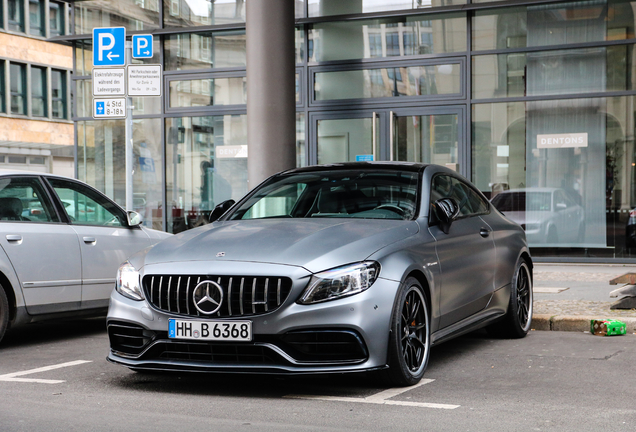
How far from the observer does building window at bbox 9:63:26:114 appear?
4284 centimetres

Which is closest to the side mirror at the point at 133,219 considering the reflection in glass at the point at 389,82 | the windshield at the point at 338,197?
the windshield at the point at 338,197

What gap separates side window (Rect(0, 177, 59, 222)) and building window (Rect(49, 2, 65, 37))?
39768 millimetres

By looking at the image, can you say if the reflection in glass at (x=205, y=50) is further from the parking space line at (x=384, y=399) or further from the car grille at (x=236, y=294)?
the parking space line at (x=384, y=399)

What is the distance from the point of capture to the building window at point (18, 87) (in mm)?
42844

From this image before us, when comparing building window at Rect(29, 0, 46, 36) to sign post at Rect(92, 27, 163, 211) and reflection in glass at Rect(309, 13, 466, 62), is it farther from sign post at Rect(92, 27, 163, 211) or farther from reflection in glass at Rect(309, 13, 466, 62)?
sign post at Rect(92, 27, 163, 211)

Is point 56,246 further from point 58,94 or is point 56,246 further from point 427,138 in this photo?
point 58,94

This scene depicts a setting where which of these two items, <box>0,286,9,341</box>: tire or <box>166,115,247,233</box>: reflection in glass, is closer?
<box>0,286,9,341</box>: tire

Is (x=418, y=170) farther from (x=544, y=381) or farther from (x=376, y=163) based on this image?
(x=544, y=381)

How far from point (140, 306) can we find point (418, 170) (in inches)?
96.7

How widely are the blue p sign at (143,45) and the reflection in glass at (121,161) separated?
93.9 inches

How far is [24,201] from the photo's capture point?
25.2ft

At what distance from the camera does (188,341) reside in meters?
5.27

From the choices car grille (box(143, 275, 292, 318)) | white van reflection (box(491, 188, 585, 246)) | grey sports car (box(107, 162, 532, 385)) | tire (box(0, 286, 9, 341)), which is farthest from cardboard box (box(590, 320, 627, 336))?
white van reflection (box(491, 188, 585, 246))

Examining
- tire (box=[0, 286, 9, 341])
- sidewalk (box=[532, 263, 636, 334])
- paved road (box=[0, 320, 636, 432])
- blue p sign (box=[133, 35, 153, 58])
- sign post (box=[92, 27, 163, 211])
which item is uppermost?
blue p sign (box=[133, 35, 153, 58])
